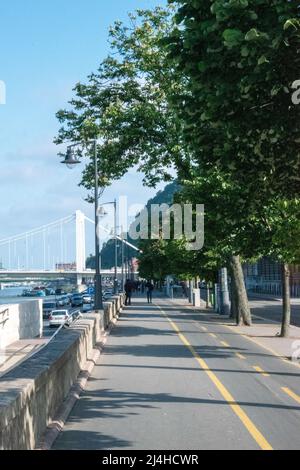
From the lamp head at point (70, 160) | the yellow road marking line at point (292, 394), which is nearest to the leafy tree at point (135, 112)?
the lamp head at point (70, 160)

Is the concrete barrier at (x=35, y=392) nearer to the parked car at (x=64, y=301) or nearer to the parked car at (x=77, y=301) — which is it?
the parked car at (x=64, y=301)

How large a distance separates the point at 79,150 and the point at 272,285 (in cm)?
7254

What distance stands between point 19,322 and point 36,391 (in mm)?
27556

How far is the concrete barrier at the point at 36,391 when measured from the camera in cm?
713

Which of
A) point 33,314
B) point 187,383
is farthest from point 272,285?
point 187,383

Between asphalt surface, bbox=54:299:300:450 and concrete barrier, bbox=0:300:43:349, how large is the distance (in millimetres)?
10778

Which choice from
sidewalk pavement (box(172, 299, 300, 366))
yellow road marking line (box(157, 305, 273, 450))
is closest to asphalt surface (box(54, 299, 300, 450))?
yellow road marking line (box(157, 305, 273, 450))

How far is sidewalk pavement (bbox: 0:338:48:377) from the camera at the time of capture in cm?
2521

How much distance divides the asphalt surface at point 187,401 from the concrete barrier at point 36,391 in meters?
0.42

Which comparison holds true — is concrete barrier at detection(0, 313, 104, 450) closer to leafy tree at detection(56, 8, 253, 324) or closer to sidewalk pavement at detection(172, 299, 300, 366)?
sidewalk pavement at detection(172, 299, 300, 366)

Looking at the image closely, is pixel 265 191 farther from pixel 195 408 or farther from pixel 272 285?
pixel 272 285

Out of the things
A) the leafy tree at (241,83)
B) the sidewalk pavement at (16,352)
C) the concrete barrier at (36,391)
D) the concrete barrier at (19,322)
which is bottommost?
the sidewalk pavement at (16,352)

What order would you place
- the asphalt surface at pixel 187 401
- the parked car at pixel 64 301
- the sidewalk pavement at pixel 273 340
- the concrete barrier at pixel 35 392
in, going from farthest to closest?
the parked car at pixel 64 301
the sidewalk pavement at pixel 273 340
the asphalt surface at pixel 187 401
the concrete barrier at pixel 35 392

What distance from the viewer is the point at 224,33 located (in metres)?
7.87
